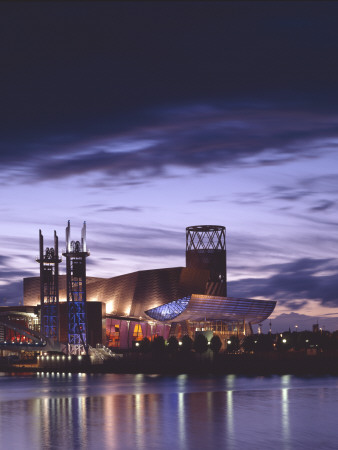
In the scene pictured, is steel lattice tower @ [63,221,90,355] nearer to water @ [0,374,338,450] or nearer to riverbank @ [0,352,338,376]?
riverbank @ [0,352,338,376]

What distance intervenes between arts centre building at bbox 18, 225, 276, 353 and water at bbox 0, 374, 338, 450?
57542mm

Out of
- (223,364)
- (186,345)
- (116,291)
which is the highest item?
(116,291)

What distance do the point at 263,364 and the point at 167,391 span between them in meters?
36.0

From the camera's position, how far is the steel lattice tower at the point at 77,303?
122500mm

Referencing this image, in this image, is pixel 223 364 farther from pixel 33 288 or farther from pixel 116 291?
pixel 33 288

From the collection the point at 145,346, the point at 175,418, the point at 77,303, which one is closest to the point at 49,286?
the point at 77,303

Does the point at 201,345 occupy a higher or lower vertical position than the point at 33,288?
lower

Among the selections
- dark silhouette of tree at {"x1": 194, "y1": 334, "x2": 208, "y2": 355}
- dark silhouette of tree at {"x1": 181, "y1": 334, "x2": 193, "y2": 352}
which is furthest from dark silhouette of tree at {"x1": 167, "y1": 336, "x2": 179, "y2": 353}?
dark silhouette of tree at {"x1": 194, "y1": 334, "x2": 208, "y2": 355}

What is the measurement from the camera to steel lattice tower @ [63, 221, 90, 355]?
12250cm

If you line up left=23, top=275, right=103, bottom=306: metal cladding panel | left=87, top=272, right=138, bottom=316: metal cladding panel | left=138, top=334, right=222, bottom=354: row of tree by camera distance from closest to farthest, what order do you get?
left=138, top=334, right=222, bottom=354: row of tree, left=87, top=272, right=138, bottom=316: metal cladding panel, left=23, top=275, right=103, bottom=306: metal cladding panel

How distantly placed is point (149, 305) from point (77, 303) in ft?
86.5

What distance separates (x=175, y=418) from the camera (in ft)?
142

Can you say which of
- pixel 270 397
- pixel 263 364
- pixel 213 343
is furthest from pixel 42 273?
pixel 270 397

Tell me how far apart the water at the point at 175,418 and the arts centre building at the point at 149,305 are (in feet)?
189
